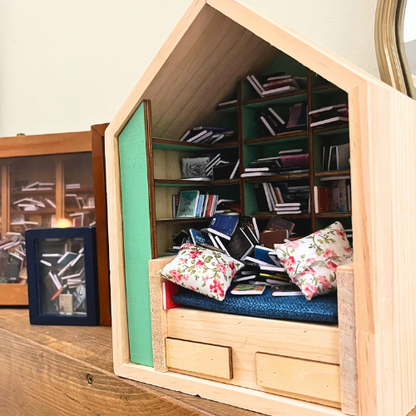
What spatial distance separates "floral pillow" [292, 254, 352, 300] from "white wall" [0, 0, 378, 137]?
103cm

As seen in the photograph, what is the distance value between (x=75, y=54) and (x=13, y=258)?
1157 millimetres

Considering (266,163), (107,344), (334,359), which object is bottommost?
(107,344)

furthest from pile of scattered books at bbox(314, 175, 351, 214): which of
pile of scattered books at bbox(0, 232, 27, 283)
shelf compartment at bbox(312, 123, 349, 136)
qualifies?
pile of scattered books at bbox(0, 232, 27, 283)

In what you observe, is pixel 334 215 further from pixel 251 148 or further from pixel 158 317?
pixel 158 317

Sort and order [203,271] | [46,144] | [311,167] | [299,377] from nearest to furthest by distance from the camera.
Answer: [299,377]
[203,271]
[311,167]
[46,144]

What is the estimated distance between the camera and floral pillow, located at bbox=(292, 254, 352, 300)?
1064 millimetres

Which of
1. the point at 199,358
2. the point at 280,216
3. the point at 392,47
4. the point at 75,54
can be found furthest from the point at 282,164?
the point at 75,54

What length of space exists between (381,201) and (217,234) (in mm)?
603

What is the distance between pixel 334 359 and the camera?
100 cm

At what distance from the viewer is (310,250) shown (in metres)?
1.11

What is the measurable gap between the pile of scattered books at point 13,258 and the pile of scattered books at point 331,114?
136 cm

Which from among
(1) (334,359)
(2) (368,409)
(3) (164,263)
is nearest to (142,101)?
(3) (164,263)

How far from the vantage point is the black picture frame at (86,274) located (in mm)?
1788

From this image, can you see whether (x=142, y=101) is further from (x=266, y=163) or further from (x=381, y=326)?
(x=381, y=326)
